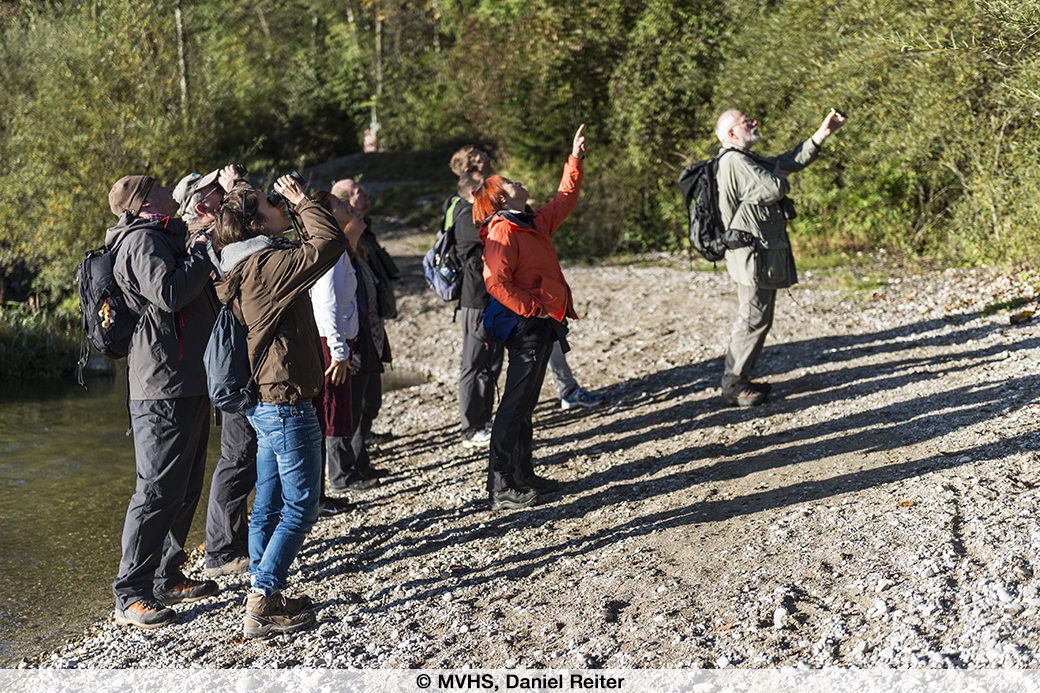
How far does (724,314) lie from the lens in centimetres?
1020

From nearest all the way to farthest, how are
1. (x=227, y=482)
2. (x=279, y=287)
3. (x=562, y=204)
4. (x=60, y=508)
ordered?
(x=279, y=287), (x=227, y=482), (x=562, y=204), (x=60, y=508)

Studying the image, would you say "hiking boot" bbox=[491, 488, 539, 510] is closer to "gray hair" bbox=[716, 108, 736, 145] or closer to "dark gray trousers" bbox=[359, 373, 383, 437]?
"dark gray trousers" bbox=[359, 373, 383, 437]

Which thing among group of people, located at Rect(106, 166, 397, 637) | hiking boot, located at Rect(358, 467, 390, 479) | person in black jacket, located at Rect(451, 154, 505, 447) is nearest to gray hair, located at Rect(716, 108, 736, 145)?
person in black jacket, located at Rect(451, 154, 505, 447)

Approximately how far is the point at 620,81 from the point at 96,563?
43.3 ft

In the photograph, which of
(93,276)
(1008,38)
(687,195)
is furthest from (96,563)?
(1008,38)

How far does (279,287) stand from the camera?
389cm

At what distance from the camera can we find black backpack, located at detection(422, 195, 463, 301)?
21.5ft

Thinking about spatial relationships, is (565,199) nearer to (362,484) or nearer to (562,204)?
(562,204)

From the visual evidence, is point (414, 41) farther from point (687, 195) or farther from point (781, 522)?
point (781, 522)

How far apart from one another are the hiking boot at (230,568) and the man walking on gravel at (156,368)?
0.53m

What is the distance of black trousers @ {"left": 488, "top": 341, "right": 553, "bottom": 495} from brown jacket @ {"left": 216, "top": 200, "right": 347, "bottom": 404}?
1570mm

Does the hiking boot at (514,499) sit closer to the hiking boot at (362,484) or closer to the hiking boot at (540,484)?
the hiking boot at (540,484)

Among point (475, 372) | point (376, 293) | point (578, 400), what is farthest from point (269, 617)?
point (578, 400)

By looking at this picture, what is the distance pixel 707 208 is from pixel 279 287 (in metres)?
3.88
